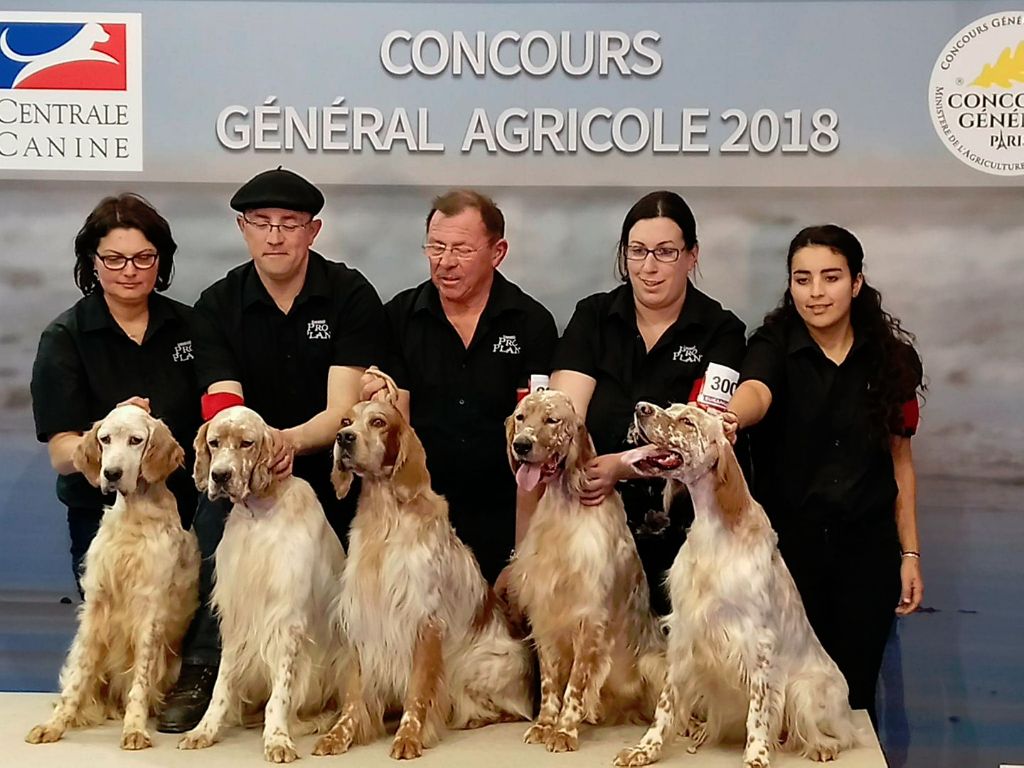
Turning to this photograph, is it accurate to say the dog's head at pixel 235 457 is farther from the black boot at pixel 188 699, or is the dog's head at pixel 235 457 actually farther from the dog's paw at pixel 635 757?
the dog's paw at pixel 635 757

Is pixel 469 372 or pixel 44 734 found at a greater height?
pixel 469 372

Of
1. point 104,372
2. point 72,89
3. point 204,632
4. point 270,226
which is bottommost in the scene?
point 204,632

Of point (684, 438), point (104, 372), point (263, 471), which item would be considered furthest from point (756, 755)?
point (104, 372)

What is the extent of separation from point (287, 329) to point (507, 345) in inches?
29.2

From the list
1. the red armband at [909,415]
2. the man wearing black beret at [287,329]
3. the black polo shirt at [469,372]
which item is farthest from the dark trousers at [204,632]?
the red armband at [909,415]

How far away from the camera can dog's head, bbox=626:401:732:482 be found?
3086 mm

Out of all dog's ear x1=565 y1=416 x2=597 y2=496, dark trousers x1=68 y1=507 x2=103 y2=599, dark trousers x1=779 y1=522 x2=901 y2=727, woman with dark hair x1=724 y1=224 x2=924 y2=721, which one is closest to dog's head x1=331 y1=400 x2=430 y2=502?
dog's ear x1=565 y1=416 x2=597 y2=496

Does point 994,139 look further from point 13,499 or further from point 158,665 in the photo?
point 13,499

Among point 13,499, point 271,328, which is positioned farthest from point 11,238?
point 271,328

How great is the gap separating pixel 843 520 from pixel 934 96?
67.1 inches

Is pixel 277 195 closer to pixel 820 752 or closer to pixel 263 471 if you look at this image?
pixel 263 471

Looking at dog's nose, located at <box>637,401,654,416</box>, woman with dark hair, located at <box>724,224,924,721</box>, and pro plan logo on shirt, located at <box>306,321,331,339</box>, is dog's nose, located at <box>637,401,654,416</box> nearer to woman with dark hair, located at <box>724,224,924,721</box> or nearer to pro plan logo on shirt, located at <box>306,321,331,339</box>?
woman with dark hair, located at <box>724,224,924,721</box>

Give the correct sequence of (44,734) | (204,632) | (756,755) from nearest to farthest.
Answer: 1. (756,755)
2. (44,734)
3. (204,632)

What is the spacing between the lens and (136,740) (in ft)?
10.6
